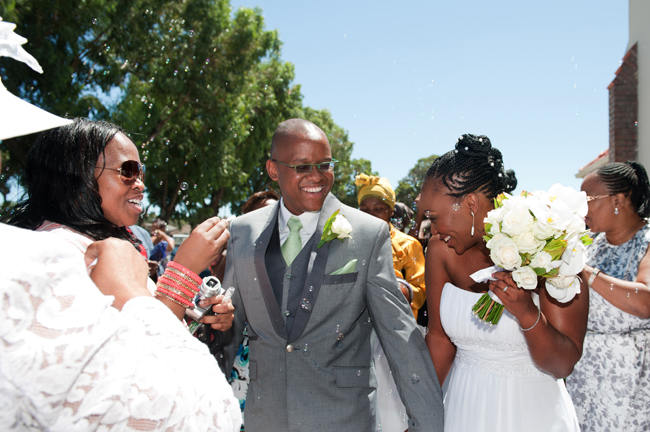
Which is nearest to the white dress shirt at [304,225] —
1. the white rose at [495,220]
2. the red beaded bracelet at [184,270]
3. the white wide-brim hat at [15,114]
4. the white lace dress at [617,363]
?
the white rose at [495,220]

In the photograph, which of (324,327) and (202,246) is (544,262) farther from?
(202,246)

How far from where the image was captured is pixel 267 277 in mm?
2719

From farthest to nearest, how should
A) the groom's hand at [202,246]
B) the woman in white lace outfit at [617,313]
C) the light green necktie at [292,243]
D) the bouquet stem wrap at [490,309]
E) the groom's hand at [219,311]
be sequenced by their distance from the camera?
the woman in white lace outfit at [617,313]
the light green necktie at [292,243]
the bouquet stem wrap at [490,309]
the groom's hand at [219,311]
the groom's hand at [202,246]

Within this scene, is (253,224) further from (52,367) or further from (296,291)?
(52,367)

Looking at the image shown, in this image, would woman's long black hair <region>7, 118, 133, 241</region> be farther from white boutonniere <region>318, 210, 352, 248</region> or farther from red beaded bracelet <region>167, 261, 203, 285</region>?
white boutonniere <region>318, 210, 352, 248</region>

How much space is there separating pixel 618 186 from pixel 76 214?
155 inches

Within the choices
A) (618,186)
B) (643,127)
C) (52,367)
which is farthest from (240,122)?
(52,367)

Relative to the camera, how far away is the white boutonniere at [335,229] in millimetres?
2650

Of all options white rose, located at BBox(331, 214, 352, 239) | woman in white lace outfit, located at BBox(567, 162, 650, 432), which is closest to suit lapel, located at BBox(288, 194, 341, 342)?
white rose, located at BBox(331, 214, 352, 239)

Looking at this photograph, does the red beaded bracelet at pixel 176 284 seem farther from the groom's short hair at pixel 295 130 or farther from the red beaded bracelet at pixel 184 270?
the groom's short hair at pixel 295 130

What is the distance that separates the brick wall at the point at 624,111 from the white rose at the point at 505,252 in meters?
9.46

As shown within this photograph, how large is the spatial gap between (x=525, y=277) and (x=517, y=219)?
0.93 feet

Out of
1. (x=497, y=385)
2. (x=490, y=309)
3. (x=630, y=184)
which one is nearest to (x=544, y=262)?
Answer: (x=490, y=309)

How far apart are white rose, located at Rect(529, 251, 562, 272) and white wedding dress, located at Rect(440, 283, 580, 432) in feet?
1.87
